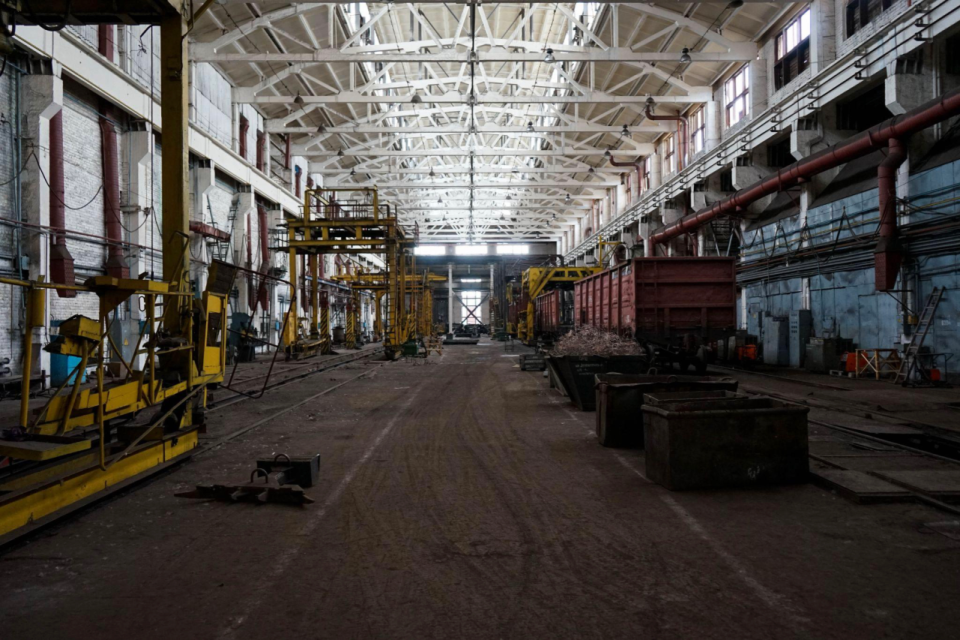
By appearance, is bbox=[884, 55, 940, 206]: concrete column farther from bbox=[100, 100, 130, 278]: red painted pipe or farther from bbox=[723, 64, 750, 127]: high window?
bbox=[100, 100, 130, 278]: red painted pipe

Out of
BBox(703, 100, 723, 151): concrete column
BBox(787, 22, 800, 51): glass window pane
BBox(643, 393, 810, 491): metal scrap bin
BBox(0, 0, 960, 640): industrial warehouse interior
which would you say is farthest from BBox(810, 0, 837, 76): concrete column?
BBox(643, 393, 810, 491): metal scrap bin

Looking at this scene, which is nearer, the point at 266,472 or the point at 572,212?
the point at 266,472

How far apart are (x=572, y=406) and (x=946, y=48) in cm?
1219

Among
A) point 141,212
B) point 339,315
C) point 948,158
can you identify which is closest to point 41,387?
point 141,212

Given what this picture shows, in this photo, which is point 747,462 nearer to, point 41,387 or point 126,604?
point 126,604

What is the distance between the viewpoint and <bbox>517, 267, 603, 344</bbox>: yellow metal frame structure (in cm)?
2414

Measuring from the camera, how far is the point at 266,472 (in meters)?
5.10

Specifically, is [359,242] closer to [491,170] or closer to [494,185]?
[491,170]

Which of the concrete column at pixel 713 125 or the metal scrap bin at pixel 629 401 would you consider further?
the concrete column at pixel 713 125

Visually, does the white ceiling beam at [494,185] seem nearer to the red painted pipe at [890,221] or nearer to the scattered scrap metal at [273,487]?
the red painted pipe at [890,221]

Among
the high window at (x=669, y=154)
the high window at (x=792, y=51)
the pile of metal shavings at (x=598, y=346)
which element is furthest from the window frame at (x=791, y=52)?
the pile of metal shavings at (x=598, y=346)

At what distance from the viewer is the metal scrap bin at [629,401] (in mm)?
6379

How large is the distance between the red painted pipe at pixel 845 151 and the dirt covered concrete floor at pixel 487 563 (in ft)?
34.8

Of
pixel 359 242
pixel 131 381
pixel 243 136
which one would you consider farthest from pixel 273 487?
pixel 243 136
